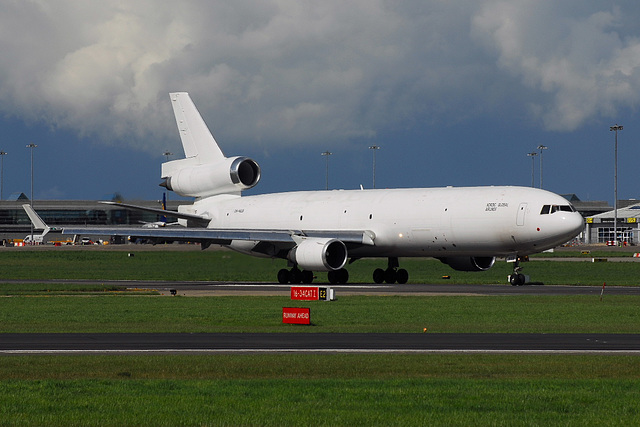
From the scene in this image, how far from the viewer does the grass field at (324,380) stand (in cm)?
1301

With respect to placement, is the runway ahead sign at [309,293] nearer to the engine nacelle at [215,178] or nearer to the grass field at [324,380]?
the grass field at [324,380]

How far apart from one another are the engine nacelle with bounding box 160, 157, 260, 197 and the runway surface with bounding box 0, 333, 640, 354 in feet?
123

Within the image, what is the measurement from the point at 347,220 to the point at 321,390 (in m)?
40.5

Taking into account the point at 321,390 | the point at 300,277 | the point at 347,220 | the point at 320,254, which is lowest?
the point at 321,390

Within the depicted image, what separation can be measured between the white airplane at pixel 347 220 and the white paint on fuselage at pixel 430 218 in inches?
2.1

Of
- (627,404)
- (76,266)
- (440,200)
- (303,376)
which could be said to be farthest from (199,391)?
(76,266)

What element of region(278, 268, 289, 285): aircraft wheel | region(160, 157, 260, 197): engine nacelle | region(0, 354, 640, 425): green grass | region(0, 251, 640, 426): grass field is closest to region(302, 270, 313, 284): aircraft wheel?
region(278, 268, 289, 285): aircraft wheel

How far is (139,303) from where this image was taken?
36.0m

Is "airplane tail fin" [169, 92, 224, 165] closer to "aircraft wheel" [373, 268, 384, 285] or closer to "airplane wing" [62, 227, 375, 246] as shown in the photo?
"airplane wing" [62, 227, 375, 246]

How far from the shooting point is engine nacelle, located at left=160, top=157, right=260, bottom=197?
61.5 m

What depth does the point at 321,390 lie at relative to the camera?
591 inches

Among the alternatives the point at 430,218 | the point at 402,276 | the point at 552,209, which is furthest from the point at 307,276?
the point at 552,209

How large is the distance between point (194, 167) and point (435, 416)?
5202cm

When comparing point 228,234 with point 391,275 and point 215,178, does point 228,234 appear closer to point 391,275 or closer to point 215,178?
point 391,275
